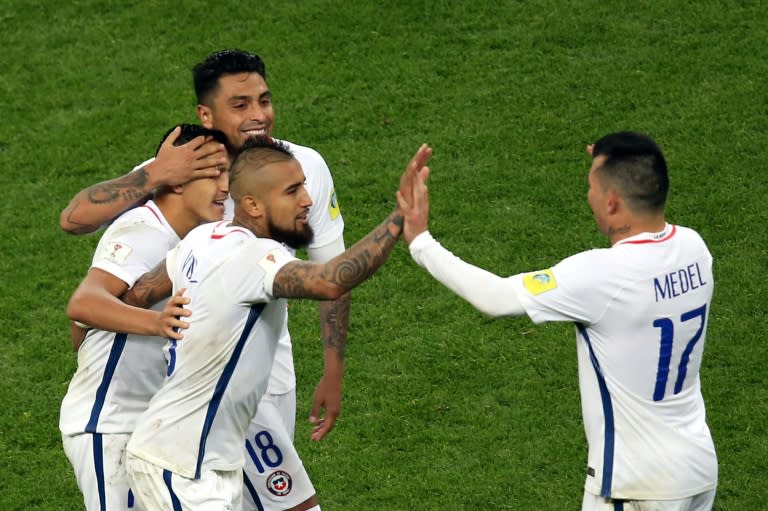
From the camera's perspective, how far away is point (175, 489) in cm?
563

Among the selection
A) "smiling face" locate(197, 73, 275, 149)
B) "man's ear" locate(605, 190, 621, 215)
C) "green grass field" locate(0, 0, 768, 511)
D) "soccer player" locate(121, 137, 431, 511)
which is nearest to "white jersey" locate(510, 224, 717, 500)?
"man's ear" locate(605, 190, 621, 215)

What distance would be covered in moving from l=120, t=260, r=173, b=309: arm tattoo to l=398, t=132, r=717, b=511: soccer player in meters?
1.16

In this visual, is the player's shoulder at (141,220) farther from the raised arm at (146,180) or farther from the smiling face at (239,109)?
the smiling face at (239,109)

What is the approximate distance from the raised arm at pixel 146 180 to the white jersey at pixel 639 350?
65.6 inches

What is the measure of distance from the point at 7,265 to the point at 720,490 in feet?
20.1

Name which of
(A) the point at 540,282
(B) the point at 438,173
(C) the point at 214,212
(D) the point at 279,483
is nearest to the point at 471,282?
(A) the point at 540,282

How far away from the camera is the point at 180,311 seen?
5.43 metres

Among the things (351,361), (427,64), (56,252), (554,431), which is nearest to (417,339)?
(351,361)

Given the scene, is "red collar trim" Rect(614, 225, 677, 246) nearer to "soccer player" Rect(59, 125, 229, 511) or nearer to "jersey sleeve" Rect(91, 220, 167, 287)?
"soccer player" Rect(59, 125, 229, 511)

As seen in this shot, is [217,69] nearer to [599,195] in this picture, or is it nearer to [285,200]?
[285,200]

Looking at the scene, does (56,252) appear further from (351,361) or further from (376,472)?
(376,472)

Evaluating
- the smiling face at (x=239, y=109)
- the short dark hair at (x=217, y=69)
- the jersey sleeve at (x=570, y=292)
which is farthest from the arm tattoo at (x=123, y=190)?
the jersey sleeve at (x=570, y=292)

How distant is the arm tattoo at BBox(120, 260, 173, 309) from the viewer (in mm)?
5816

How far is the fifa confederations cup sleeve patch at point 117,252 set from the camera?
5.88 metres
